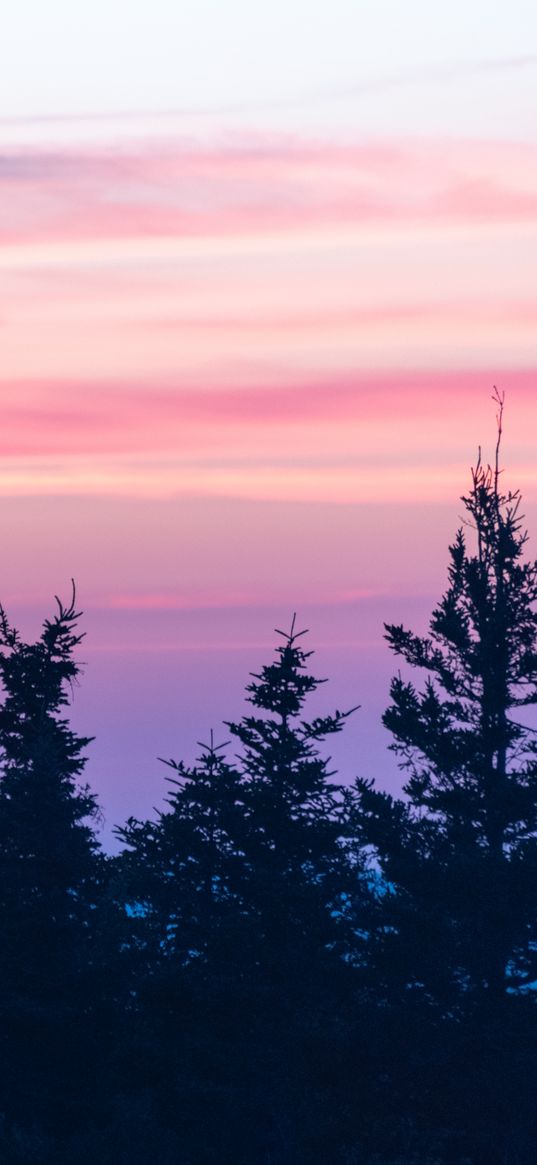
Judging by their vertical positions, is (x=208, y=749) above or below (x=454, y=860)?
above

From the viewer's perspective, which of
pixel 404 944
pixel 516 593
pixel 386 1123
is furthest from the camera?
pixel 516 593

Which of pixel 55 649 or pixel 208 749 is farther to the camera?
pixel 55 649

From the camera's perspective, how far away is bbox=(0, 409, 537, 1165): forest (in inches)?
1174

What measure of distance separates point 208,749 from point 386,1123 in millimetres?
9276

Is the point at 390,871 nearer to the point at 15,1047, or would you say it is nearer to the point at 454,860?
the point at 454,860

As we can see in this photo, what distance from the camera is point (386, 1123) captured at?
3209 cm

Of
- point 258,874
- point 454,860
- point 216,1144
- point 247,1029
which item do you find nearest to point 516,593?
point 454,860

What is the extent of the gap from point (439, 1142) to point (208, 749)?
10.1 m

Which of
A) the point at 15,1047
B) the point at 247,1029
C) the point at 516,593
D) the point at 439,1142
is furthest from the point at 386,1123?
the point at 516,593

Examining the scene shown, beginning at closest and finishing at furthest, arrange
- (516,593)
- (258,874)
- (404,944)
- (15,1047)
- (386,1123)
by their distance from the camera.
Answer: (15,1047) → (386,1123) → (258,874) → (404,944) → (516,593)

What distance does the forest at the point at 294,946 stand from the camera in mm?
29828

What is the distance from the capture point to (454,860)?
3597 cm

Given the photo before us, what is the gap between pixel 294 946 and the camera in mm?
33656

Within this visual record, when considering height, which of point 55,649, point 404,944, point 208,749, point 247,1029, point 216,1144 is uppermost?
point 55,649
